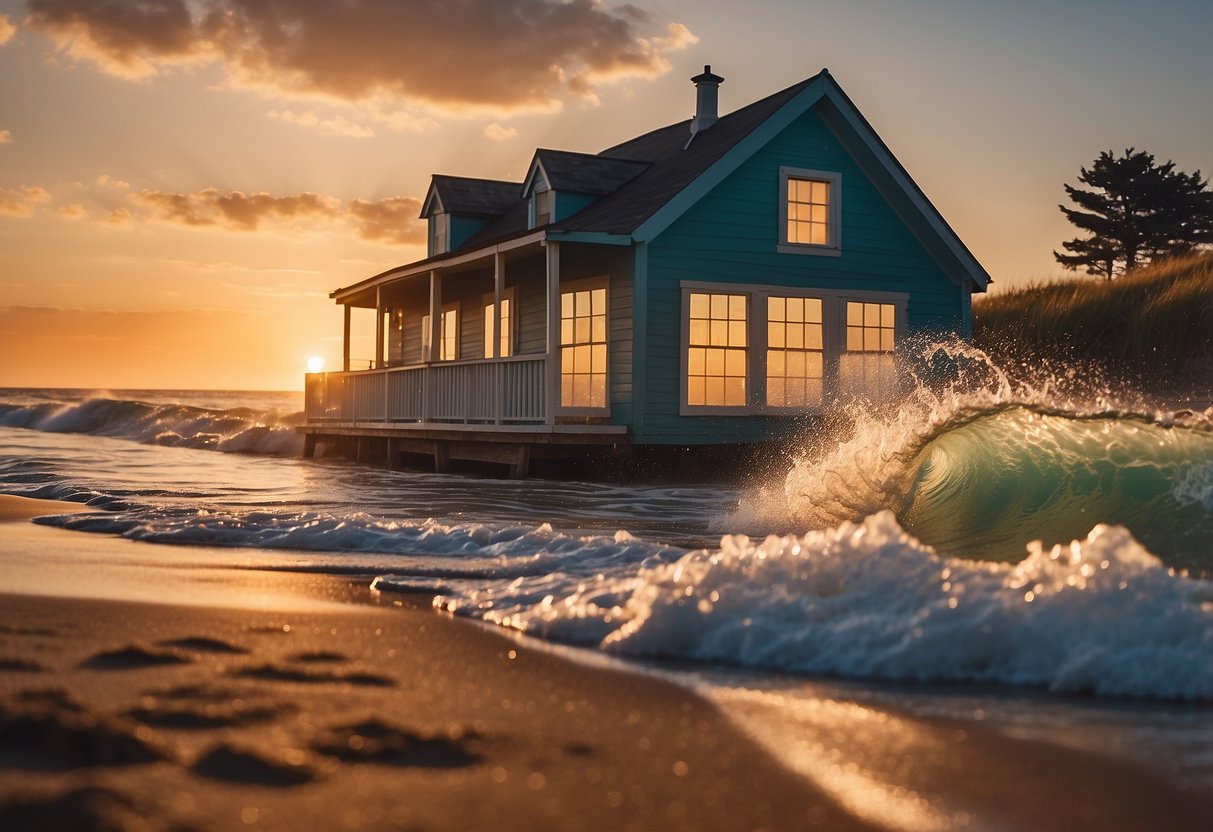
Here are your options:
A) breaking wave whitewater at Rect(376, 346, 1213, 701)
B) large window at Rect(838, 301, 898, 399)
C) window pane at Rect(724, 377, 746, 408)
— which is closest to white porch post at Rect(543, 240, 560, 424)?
window pane at Rect(724, 377, 746, 408)

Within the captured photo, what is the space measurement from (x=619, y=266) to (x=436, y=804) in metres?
15.2

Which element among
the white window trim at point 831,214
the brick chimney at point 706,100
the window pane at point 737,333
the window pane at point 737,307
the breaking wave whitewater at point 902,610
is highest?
the brick chimney at point 706,100

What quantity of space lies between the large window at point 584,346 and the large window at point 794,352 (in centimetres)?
247

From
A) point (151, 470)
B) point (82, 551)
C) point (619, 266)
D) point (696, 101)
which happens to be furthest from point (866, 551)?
point (696, 101)

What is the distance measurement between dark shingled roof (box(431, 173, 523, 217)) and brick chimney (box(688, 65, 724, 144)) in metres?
5.11

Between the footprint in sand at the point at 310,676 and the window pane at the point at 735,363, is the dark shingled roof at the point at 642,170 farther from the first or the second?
the footprint in sand at the point at 310,676

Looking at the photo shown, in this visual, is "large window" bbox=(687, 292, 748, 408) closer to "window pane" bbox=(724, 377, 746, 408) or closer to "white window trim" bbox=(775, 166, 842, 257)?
"window pane" bbox=(724, 377, 746, 408)

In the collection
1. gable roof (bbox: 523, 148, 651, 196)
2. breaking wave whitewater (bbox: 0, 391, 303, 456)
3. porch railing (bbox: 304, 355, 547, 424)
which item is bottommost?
breaking wave whitewater (bbox: 0, 391, 303, 456)

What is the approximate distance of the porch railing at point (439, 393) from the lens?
56.3 feet

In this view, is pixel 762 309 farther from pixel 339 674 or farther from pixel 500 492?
pixel 339 674

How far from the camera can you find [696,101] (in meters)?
21.6

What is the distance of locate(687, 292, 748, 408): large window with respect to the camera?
1766 cm

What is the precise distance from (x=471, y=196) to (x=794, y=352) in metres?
9.78

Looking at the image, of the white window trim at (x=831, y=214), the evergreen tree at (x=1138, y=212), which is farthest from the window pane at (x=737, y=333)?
the evergreen tree at (x=1138, y=212)
